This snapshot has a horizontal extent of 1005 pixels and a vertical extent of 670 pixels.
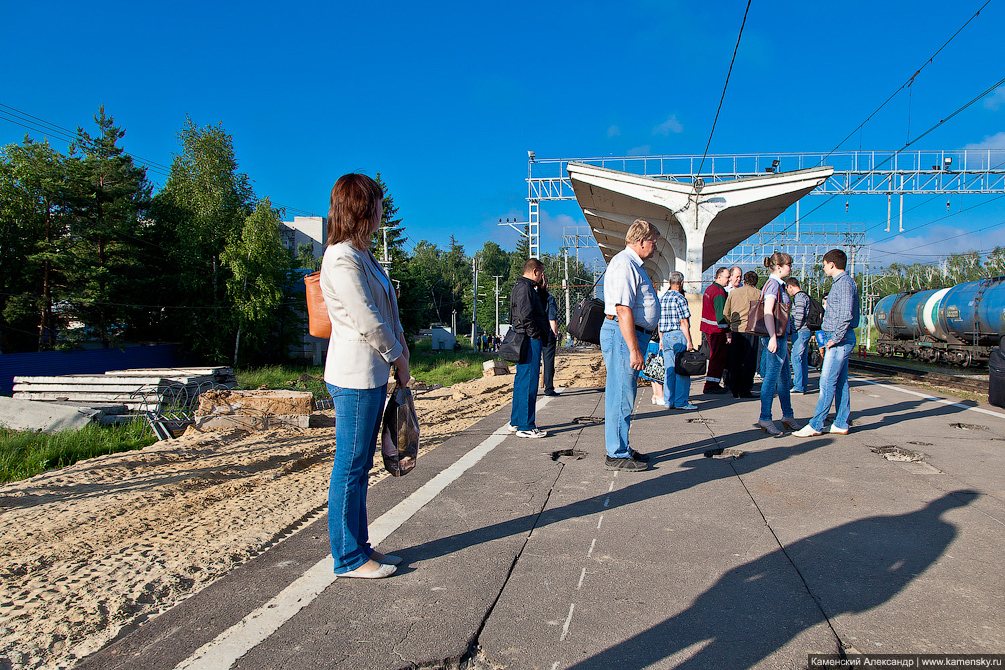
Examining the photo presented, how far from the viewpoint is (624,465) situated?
16.1 ft

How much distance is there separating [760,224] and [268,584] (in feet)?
75.5

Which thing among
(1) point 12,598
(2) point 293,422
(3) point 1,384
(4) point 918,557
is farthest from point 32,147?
(4) point 918,557

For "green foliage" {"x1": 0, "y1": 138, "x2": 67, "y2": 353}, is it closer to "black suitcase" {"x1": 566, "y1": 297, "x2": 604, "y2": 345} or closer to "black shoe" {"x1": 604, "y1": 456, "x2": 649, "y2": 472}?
"black suitcase" {"x1": 566, "y1": 297, "x2": 604, "y2": 345}

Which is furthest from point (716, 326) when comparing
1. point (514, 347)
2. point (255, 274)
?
point (255, 274)

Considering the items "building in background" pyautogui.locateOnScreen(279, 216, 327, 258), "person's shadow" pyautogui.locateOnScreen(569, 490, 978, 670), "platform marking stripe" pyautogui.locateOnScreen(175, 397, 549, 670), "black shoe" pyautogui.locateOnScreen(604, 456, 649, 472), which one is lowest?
"platform marking stripe" pyautogui.locateOnScreen(175, 397, 549, 670)

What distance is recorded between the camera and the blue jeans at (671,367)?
8.20 metres

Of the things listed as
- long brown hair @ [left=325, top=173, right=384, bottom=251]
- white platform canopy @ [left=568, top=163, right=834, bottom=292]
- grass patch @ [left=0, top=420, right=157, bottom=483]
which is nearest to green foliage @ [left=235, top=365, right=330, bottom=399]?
grass patch @ [left=0, top=420, right=157, bottom=483]

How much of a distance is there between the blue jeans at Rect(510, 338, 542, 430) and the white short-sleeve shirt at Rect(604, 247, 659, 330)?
5.20ft

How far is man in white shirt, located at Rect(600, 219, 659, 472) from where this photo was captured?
4.80 metres

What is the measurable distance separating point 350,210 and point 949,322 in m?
26.1

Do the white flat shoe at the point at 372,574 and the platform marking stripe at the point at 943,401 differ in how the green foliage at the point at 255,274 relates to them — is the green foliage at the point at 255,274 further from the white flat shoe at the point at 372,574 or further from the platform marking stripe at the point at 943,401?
the white flat shoe at the point at 372,574

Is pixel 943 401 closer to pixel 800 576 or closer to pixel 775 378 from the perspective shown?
pixel 775 378

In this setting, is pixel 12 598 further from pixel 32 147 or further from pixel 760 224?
pixel 32 147

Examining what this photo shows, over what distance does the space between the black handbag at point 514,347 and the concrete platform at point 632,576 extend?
4.82ft
